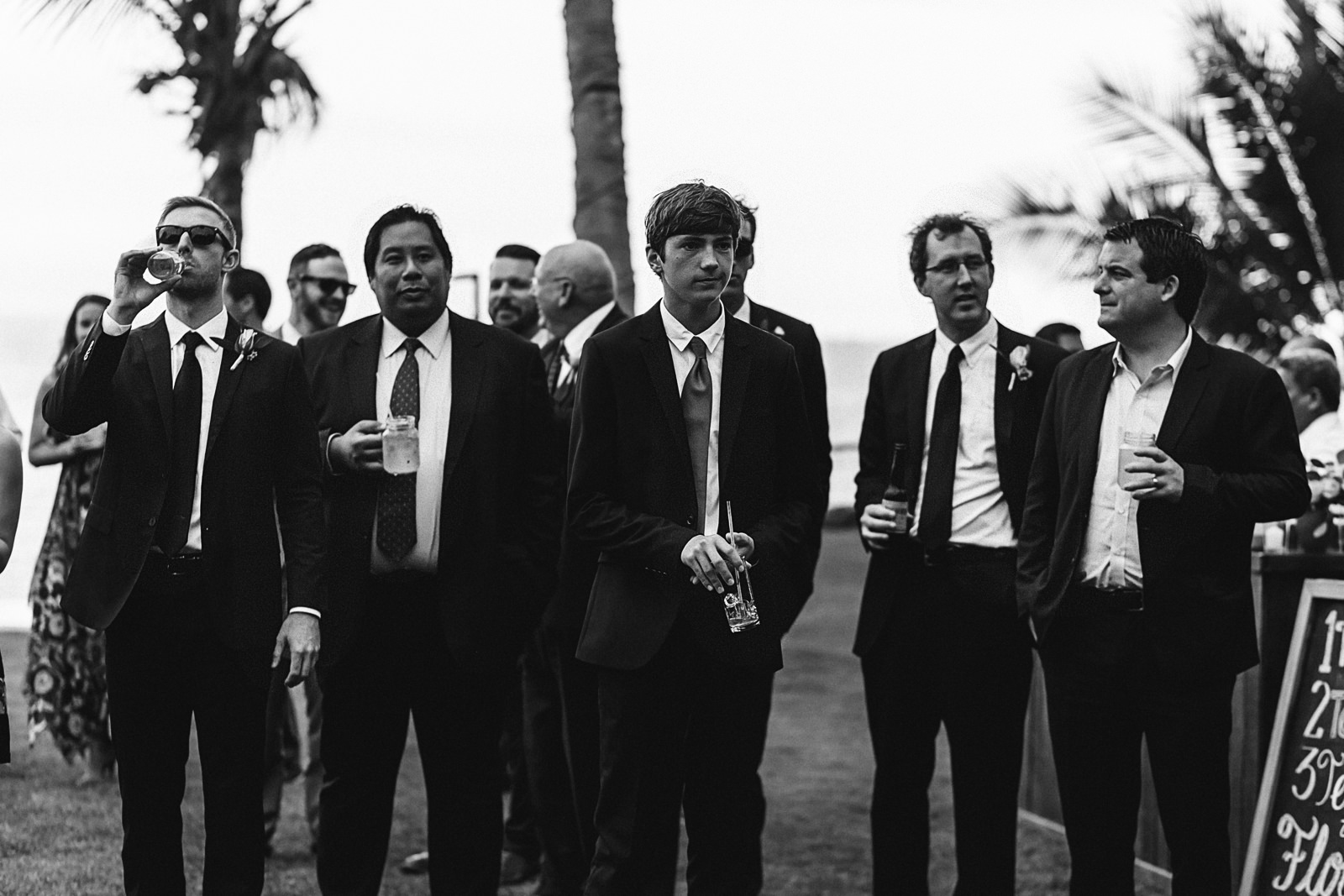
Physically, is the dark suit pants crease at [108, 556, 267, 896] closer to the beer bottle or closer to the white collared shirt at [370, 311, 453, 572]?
the white collared shirt at [370, 311, 453, 572]

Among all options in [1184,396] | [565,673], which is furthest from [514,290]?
[1184,396]

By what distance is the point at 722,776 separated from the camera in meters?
4.45

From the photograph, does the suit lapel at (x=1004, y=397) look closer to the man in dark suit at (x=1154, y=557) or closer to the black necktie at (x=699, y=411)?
the man in dark suit at (x=1154, y=557)

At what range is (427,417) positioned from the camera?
4.70 meters

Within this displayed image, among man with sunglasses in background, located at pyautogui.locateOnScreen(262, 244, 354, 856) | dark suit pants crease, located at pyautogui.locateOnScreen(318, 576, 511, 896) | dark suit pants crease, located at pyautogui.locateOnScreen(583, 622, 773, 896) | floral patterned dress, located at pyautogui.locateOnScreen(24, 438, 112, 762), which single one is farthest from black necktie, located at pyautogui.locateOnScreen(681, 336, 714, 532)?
floral patterned dress, located at pyautogui.locateOnScreen(24, 438, 112, 762)

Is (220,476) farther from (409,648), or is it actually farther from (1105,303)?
(1105,303)

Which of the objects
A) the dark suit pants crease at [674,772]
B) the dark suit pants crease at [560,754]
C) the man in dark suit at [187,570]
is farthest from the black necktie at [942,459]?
the man in dark suit at [187,570]

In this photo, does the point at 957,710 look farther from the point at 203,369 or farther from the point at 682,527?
the point at 203,369

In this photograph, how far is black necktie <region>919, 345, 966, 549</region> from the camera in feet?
16.9

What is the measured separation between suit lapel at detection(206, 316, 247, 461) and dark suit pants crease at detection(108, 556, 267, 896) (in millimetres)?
374

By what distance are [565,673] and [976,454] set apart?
1545mm

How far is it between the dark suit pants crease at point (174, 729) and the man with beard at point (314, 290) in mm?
2464

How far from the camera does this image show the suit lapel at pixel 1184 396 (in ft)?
15.1

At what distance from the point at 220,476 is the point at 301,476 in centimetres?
23
